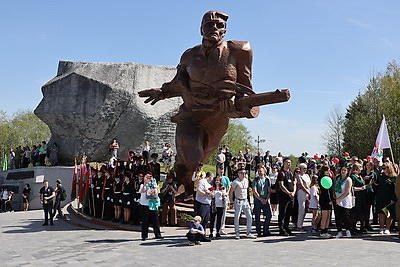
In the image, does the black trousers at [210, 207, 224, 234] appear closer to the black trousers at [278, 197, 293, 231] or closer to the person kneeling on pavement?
the person kneeling on pavement

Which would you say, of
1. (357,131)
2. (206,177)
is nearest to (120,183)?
(206,177)

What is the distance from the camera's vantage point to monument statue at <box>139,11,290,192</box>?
361 inches

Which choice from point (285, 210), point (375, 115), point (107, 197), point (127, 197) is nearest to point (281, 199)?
point (285, 210)

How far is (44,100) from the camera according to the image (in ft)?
80.1

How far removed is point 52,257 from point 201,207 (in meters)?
2.97

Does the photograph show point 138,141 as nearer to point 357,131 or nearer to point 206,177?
point 206,177

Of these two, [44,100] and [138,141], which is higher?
[44,100]

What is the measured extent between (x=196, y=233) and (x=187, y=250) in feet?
1.99

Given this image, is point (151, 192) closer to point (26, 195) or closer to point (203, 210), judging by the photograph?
point (203, 210)

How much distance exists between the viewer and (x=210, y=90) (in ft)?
30.8

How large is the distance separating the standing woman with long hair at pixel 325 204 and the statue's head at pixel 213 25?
3.64 m

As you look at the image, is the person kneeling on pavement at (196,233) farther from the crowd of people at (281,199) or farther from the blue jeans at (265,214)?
the blue jeans at (265,214)

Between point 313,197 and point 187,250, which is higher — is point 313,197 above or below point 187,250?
above

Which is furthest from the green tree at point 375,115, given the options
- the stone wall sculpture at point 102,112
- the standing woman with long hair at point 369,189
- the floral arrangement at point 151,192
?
the floral arrangement at point 151,192
